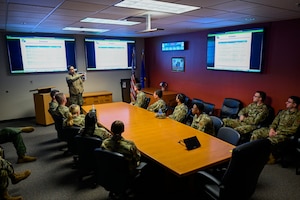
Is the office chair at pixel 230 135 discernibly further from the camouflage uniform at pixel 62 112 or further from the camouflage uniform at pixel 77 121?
the camouflage uniform at pixel 62 112

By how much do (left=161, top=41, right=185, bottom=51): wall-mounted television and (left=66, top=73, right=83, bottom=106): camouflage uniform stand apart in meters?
2.82

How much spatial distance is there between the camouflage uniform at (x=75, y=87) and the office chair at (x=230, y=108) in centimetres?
372

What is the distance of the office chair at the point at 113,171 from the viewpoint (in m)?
2.09

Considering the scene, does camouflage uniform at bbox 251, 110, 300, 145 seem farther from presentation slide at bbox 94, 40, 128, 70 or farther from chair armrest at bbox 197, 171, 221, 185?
presentation slide at bbox 94, 40, 128, 70

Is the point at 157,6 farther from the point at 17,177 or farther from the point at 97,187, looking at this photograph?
the point at 17,177

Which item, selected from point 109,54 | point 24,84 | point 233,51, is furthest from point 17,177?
point 109,54

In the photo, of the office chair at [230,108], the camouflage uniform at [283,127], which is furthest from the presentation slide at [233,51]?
the camouflage uniform at [283,127]

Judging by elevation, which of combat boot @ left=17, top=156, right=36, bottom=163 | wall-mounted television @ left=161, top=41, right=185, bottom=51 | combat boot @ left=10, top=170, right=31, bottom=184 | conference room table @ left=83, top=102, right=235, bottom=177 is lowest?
combat boot @ left=17, top=156, right=36, bottom=163

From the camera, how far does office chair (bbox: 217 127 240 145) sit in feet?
9.07

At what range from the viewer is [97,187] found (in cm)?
301

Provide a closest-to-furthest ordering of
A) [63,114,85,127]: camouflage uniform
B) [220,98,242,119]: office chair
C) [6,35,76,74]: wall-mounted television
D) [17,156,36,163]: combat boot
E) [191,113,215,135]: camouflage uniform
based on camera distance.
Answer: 1. [191,113,215,135]: camouflage uniform
2. [63,114,85,127]: camouflage uniform
3. [17,156,36,163]: combat boot
4. [220,98,242,119]: office chair
5. [6,35,76,74]: wall-mounted television

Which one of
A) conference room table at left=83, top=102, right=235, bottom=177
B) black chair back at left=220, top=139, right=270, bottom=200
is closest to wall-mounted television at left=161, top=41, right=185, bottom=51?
conference room table at left=83, top=102, right=235, bottom=177

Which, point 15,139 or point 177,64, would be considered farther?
point 177,64

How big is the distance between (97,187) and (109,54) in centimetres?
506
